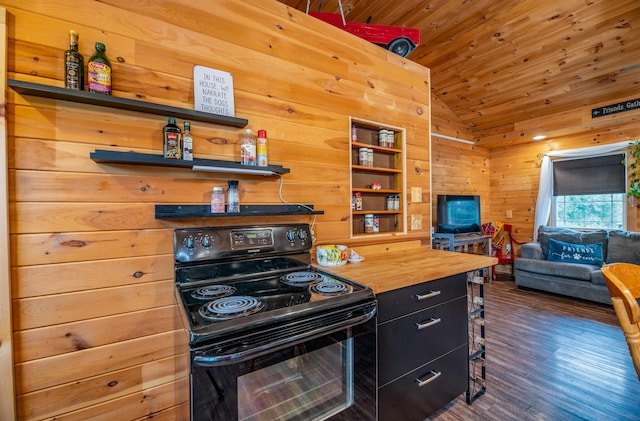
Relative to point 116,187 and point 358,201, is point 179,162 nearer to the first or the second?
point 116,187

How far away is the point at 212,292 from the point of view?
3.68 ft

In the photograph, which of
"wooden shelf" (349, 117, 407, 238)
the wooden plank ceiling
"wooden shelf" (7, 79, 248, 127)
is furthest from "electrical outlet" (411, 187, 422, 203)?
the wooden plank ceiling

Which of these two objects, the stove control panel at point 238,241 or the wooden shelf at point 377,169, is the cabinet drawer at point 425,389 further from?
the wooden shelf at point 377,169

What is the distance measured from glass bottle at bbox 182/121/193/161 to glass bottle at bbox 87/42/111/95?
0.31 metres

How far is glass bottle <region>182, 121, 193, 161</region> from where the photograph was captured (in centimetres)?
128

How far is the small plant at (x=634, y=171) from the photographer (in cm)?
369

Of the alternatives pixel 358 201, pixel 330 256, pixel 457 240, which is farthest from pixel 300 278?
pixel 457 240

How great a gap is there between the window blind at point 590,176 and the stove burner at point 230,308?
18.0 feet

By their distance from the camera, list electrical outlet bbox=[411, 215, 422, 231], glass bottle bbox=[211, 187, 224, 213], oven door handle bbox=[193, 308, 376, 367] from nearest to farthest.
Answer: oven door handle bbox=[193, 308, 376, 367] < glass bottle bbox=[211, 187, 224, 213] < electrical outlet bbox=[411, 215, 422, 231]

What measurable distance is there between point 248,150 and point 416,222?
59.9 inches

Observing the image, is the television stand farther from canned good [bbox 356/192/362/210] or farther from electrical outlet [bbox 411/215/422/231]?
canned good [bbox 356/192/362/210]

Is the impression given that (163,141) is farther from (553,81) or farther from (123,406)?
(553,81)

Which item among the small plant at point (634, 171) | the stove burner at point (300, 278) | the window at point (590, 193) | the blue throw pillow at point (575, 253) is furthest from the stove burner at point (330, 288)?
the window at point (590, 193)

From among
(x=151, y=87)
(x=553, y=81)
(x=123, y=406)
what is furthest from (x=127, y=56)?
(x=553, y=81)
